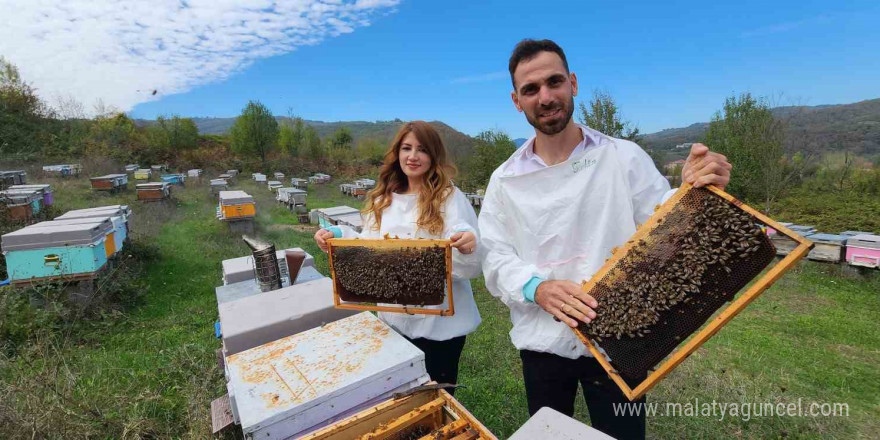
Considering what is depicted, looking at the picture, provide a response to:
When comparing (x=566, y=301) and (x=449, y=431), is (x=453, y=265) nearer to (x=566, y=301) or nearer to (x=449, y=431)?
(x=566, y=301)

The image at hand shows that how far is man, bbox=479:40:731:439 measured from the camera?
6.41ft

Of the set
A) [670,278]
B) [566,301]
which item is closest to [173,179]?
[566,301]

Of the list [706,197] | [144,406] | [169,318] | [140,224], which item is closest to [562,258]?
[706,197]

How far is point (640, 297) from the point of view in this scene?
1723mm

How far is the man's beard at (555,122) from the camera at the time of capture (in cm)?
200

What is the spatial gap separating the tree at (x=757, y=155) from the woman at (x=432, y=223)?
1859cm

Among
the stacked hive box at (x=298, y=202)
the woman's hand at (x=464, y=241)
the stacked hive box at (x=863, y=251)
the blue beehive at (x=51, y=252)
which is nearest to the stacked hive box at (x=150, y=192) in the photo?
the stacked hive box at (x=298, y=202)

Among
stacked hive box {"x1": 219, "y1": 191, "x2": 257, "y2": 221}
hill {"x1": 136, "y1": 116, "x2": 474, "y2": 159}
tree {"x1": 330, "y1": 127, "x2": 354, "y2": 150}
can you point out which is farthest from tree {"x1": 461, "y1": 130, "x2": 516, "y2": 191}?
tree {"x1": 330, "y1": 127, "x2": 354, "y2": 150}

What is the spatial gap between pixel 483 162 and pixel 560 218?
76.2 ft

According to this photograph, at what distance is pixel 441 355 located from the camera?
2.60m

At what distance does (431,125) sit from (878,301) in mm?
11351

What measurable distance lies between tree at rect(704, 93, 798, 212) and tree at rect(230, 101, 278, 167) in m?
42.0

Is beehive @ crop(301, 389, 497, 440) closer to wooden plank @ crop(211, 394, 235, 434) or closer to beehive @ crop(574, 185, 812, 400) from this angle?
beehive @ crop(574, 185, 812, 400)

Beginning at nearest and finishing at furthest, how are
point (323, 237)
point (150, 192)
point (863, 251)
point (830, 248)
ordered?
1. point (323, 237)
2. point (863, 251)
3. point (830, 248)
4. point (150, 192)
